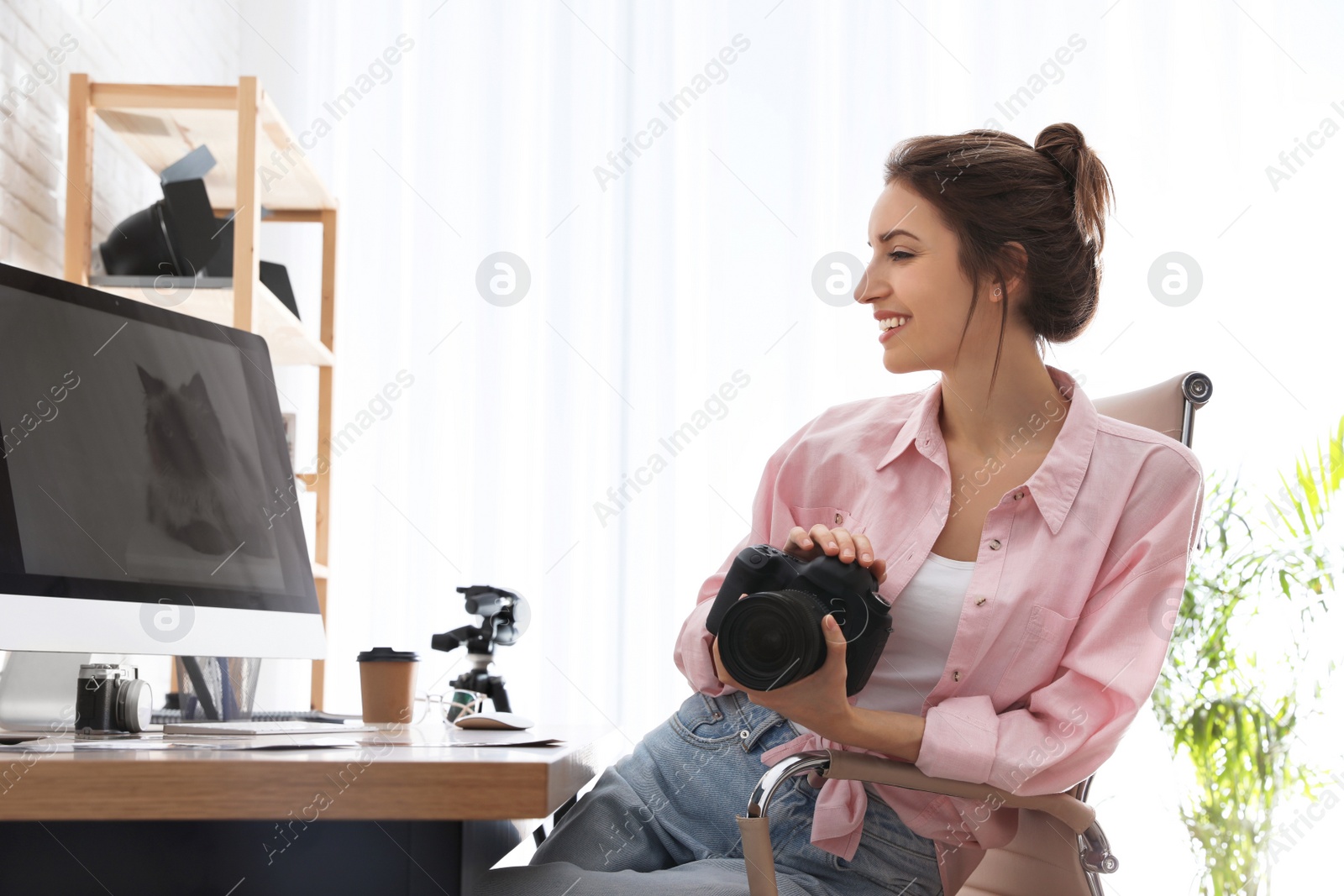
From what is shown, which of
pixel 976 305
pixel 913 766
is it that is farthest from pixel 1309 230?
pixel 913 766

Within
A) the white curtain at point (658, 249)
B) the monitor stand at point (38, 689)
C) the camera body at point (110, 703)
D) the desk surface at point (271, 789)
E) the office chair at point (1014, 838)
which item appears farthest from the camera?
the white curtain at point (658, 249)

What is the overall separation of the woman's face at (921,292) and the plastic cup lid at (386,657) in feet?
2.20

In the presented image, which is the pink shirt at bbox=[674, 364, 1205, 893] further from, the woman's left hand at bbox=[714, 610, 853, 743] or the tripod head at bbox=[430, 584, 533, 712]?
the tripod head at bbox=[430, 584, 533, 712]

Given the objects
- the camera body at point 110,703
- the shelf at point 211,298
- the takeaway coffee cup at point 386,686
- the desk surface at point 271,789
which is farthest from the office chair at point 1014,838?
the shelf at point 211,298

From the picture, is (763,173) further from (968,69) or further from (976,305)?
(976,305)

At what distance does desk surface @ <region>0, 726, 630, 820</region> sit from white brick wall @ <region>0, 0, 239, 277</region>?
5.00 feet

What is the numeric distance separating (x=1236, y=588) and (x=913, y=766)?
1.81 metres

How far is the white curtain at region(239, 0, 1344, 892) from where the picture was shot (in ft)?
8.88

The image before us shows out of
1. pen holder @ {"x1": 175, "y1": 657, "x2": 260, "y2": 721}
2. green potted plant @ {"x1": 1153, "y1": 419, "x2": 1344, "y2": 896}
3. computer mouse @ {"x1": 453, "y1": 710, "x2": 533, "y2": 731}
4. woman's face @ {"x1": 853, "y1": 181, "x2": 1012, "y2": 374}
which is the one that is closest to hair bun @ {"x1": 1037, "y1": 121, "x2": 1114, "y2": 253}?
woman's face @ {"x1": 853, "y1": 181, "x2": 1012, "y2": 374}

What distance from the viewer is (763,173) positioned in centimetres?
285

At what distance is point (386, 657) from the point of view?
1187 millimetres

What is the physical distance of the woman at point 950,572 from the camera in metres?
0.97

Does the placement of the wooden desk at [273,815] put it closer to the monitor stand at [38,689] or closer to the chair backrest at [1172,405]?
the monitor stand at [38,689]

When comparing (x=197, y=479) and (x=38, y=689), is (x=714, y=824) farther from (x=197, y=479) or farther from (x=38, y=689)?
(x=38, y=689)
